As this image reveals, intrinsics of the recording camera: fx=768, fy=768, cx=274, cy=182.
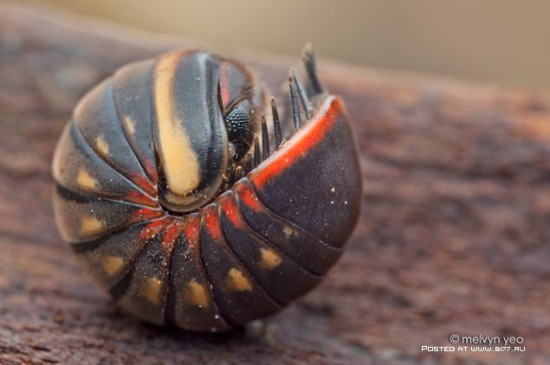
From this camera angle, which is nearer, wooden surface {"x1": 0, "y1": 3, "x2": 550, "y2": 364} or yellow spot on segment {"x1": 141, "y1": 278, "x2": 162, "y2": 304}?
yellow spot on segment {"x1": 141, "y1": 278, "x2": 162, "y2": 304}

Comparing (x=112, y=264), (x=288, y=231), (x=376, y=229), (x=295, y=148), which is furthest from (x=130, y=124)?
(x=376, y=229)

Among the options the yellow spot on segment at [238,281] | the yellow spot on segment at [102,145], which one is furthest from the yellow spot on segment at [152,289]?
the yellow spot on segment at [102,145]

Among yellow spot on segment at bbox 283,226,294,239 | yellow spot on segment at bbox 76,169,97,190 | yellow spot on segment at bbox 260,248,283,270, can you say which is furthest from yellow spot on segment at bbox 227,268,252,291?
yellow spot on segment at bbox 76,169,97,190

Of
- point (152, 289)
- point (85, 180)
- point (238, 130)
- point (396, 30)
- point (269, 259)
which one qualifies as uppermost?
point (396, 30)

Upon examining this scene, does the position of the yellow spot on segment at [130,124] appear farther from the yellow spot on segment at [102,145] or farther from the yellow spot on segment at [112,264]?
the yellow spot on segment at [112,264]

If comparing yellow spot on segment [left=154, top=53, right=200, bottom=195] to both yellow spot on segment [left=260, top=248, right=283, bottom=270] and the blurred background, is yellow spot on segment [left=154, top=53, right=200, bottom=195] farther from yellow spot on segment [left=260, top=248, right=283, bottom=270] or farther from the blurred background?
the blurred background

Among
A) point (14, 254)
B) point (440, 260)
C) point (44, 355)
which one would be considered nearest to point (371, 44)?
point (440, 260)

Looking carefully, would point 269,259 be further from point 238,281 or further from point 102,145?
point 102,145

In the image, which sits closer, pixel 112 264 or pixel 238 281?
pixel 238 281
